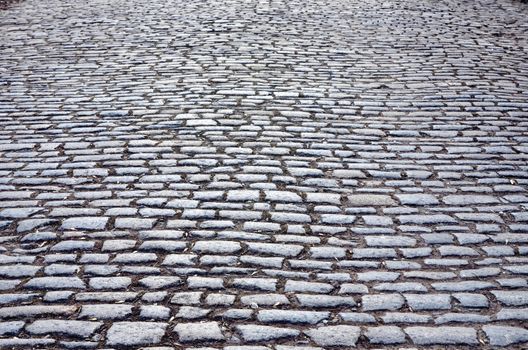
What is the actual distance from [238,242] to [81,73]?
5.27 metres

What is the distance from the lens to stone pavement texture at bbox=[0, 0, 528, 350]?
134 inches

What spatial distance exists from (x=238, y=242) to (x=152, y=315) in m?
0.96

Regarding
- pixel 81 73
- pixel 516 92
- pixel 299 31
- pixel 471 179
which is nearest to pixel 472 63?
pixel 516 92

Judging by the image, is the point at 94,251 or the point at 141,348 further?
the point at 94,251

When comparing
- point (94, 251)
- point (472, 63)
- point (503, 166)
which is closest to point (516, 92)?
point (472, 63)

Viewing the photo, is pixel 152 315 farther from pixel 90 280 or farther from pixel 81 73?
pixel 81 73

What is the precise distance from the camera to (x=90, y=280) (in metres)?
3.74

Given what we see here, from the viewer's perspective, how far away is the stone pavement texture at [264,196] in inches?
134

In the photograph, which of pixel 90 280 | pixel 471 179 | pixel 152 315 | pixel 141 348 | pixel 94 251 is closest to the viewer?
pixel 141 348

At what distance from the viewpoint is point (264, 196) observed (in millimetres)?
4816

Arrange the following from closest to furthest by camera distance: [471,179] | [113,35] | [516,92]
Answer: [471,179] < [516,92] < [113,35]

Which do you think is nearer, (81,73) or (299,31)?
(81,73)

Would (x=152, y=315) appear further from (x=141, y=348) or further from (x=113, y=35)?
(x=113, y=35)

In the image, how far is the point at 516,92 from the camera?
7449mm
